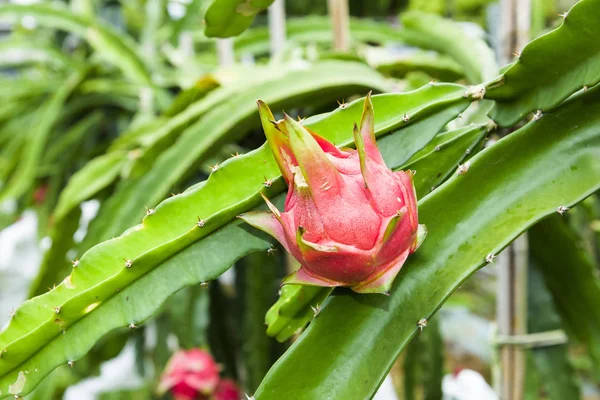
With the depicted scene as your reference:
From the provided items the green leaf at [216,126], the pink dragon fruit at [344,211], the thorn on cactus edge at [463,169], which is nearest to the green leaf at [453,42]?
the green leaf at [216,126]

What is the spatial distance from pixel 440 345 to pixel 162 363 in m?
0.56

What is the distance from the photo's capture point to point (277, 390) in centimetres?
41

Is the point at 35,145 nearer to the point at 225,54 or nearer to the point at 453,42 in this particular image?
the point at 225,54

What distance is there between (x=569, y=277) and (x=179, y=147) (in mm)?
486

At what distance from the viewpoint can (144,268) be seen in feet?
1.49

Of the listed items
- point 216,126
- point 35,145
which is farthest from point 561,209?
point 35,145

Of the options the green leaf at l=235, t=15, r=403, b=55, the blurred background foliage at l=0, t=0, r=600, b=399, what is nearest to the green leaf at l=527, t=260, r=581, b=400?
the blurred background foliage at l=0, t=0, r=600, b=399

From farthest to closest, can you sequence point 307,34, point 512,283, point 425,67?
point 307,34 < point 425,67 < point 512,283

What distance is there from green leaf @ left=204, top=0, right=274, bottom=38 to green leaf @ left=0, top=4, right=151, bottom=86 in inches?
20.7

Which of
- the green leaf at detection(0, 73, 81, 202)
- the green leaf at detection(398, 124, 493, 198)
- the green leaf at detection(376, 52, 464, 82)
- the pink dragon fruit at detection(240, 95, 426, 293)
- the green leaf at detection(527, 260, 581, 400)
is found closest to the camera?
the pink dragon fruit at detection(240, 95, 426, 293)

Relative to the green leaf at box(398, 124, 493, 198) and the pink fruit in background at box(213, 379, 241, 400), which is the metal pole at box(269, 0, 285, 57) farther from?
the pink fruit in background at box(213, 379, 241, 400)

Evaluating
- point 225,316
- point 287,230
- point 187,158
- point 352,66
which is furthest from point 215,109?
point 225,316

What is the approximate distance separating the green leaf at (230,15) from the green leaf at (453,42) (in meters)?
0.27

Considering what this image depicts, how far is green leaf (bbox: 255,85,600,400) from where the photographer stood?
0.41m
